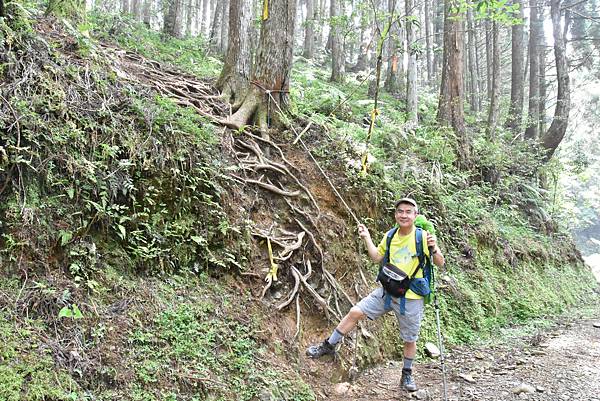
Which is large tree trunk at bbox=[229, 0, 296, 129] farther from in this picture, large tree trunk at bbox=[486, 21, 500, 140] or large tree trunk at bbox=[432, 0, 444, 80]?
large tree trunk at bbox=[432, 0, 444, 80]

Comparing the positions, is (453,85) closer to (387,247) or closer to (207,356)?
(387,247)

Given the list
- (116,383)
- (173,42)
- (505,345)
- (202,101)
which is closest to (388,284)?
(116,383)

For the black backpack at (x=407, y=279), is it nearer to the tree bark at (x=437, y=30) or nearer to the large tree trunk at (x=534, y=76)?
the large tree trunk at (x=534, y=76)

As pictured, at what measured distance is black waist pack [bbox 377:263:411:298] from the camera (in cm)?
476

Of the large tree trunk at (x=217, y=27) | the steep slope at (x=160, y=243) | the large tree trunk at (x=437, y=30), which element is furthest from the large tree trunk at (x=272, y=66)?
the large tree trunk at (x=437, y=30)

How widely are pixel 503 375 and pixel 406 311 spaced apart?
1.92 metres

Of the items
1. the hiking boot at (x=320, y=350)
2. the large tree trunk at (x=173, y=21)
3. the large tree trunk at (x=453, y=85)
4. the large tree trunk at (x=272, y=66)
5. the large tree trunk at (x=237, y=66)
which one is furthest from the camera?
the large tree trunk at (x=173, y=21)

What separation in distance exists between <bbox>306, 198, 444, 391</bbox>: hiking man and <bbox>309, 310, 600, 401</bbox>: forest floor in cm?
40

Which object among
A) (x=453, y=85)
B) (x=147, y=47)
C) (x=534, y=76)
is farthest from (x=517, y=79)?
(x=147, y=47)

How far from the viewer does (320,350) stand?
4992 millimetres

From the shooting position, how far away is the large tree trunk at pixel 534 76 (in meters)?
16.2

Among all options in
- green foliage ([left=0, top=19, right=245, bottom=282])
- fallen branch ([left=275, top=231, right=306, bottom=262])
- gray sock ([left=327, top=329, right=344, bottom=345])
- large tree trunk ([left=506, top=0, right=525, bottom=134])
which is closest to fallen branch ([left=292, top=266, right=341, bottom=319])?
fallen branch ([left=275, top=231, right=306, bottom=262])

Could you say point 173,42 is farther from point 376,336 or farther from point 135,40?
point 376,336

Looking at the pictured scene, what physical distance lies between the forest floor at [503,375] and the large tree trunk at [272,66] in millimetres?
4549
